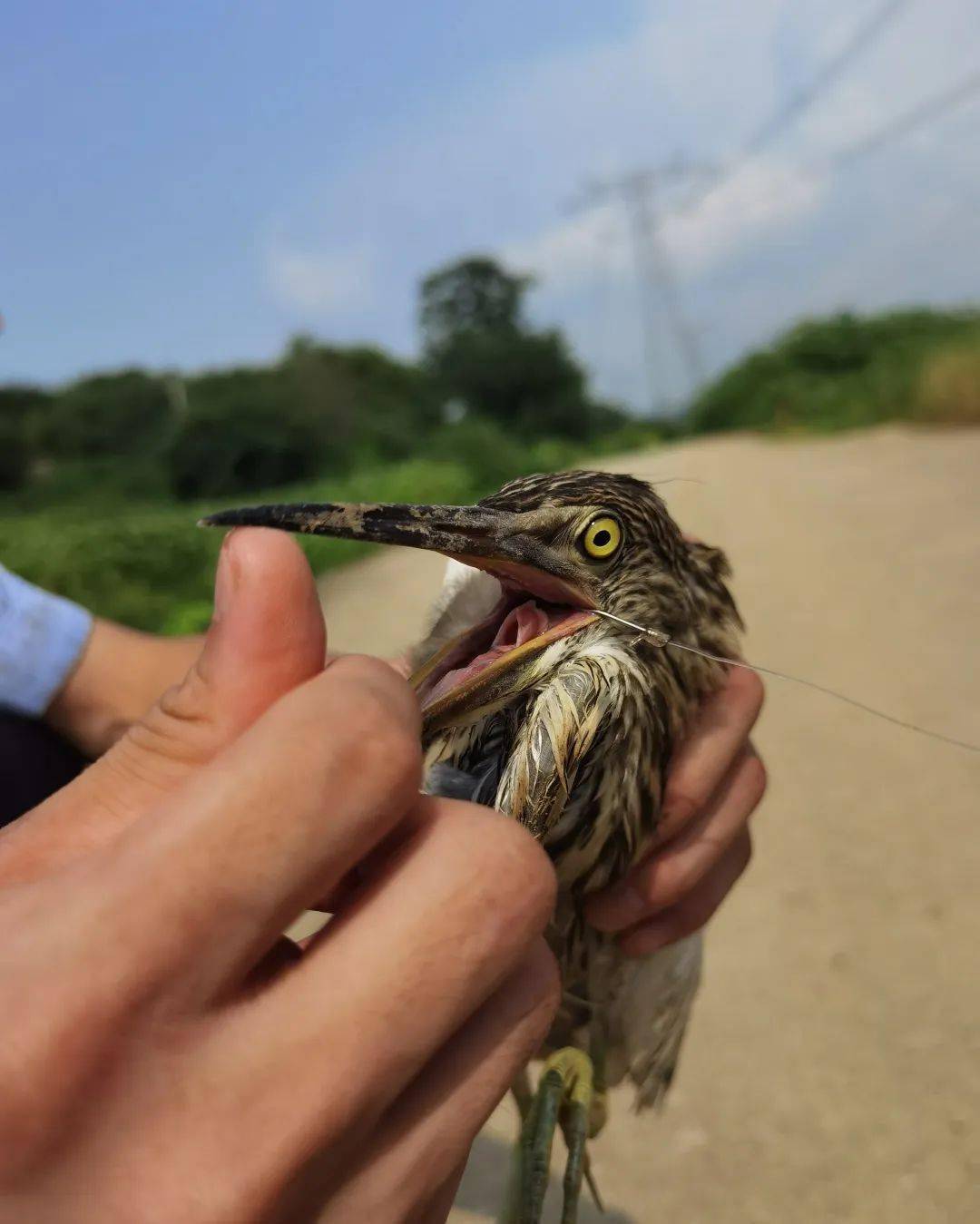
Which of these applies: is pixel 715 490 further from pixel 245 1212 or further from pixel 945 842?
pixel 245 1212

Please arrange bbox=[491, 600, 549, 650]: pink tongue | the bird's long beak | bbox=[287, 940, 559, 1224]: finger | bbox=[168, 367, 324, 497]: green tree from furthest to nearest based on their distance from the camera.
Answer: bbox=[168, 367, 324, 497]: green tree, bbox=[491, 600, 549, 650]: pink tongue, the bird's long beak, bbox=[287, 940, 559, 1224]: finger

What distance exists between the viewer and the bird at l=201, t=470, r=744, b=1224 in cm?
124

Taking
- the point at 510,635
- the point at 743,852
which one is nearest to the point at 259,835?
the point at 510,635

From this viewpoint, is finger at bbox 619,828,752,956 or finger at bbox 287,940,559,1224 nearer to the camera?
finger at bbox 287,940,559,1224

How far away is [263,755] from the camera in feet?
2.30

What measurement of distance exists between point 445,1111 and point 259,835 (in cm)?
33

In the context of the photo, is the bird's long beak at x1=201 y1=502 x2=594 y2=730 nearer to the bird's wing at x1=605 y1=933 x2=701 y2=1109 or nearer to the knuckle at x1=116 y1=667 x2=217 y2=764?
the knuckle at x1=116 y1=667 x2=217 y2=764

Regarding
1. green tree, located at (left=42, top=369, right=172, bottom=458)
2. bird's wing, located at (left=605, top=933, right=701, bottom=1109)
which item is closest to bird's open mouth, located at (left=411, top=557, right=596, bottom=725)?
bird's wing, located at (left=605, top=933, right=701, bottom=1109)

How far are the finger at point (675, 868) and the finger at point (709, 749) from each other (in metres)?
0.04

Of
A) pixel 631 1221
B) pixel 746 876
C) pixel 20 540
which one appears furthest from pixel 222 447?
pixel 631 1221

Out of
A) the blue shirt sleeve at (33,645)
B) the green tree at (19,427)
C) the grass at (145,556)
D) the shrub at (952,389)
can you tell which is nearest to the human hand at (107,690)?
the blue shirt sleeve at (33,645)

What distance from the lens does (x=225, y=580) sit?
0.81 meters

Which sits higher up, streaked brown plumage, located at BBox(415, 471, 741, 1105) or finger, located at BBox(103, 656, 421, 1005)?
finger, located at BBox(103, 656, 421, 1005)

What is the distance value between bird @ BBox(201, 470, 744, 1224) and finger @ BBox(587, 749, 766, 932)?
0.11 feet
